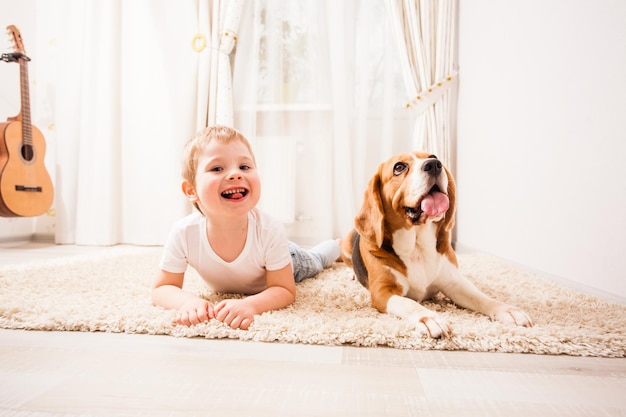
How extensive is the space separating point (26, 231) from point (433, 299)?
11.8 feet

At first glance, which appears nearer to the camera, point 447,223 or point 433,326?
point 433,326

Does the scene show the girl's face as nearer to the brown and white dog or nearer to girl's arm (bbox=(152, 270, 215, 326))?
girl's arm (bbox=(152, 270, 215, 326))

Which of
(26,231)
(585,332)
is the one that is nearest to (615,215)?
(585,332)

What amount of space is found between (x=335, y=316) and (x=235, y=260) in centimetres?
39

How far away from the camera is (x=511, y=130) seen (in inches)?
84.0

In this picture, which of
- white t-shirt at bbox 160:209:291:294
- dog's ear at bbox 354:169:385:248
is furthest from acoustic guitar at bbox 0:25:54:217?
dog's ear at bbox 354:169:385:248

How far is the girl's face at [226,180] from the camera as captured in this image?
1188 millimetres

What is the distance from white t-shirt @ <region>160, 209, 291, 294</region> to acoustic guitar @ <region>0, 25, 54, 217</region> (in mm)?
2235

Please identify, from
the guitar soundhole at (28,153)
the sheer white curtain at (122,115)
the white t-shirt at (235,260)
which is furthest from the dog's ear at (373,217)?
the guitar soundhole at (28,153)

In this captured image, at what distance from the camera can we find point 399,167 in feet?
4.40

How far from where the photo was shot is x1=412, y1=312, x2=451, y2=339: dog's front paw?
0.98 meters

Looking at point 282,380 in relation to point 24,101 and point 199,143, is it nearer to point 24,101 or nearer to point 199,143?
point 199,143

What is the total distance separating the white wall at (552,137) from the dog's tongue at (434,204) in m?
0.67

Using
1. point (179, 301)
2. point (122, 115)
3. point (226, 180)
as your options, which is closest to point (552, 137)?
point (226, 180)
